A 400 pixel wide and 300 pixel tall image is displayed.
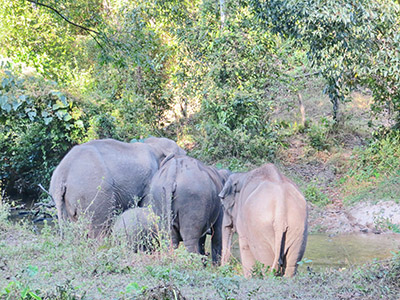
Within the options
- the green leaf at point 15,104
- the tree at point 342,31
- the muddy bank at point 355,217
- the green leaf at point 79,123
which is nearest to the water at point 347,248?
the muddy bank at point 355,217

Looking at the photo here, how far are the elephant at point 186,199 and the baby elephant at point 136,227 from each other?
22cm

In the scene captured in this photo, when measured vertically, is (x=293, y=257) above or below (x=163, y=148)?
below

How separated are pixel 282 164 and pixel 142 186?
7.02 m

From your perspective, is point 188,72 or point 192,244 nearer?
point 192,244

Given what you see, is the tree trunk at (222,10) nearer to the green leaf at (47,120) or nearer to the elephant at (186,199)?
the green leaf at (47,120)

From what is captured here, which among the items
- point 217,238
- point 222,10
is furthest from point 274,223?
point 222,10

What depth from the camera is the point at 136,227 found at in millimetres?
7777

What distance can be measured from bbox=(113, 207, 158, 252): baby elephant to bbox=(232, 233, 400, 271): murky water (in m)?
1.27

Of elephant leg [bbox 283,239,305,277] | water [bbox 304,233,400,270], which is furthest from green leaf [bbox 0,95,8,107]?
elephant leg [bbox 283,239,305,277]

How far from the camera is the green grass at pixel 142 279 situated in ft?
14.5

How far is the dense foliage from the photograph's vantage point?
11.1 meters

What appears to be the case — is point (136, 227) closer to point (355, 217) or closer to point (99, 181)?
point (99, 181)

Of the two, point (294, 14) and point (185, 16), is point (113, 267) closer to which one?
point (294, 14)

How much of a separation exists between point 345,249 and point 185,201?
2.95 metres
